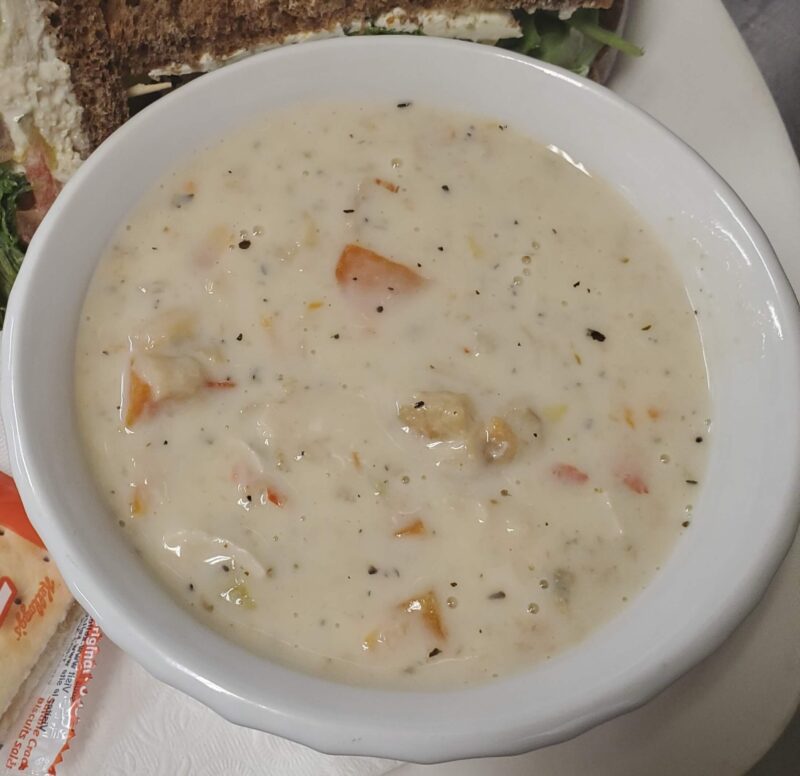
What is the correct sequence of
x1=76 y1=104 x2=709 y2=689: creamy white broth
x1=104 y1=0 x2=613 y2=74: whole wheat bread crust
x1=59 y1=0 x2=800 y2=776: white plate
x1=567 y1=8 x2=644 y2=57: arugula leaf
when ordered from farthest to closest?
x1=567 y1=8 x2=644 y2=57: arugula leaf
x1=104 y1=0 x2=613 y2=74: whole wheat bread crust
x1=59 y1=0 x2=800 y2=776: white plate
x1=76 y1=104 x2=709 y2=689: creamy white broth

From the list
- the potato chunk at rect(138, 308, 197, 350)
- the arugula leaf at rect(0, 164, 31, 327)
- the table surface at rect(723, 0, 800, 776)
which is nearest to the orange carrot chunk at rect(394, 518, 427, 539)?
the potato chunk at rect(138, 308, 197, 350)

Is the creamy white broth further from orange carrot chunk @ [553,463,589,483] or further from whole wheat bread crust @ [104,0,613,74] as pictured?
whole wheat bread crust @ [104,0,613,74]

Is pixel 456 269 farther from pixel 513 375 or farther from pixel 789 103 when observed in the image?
pixel 789 103

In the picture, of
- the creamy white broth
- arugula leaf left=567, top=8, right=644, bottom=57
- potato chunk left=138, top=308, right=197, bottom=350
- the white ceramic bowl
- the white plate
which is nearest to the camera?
the white ceramic bowl

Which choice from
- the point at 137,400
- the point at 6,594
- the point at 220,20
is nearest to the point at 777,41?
the point at 220,20

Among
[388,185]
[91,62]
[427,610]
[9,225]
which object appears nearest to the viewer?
[427,610]

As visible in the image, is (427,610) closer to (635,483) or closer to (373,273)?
(635,483)

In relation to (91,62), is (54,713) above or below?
below
